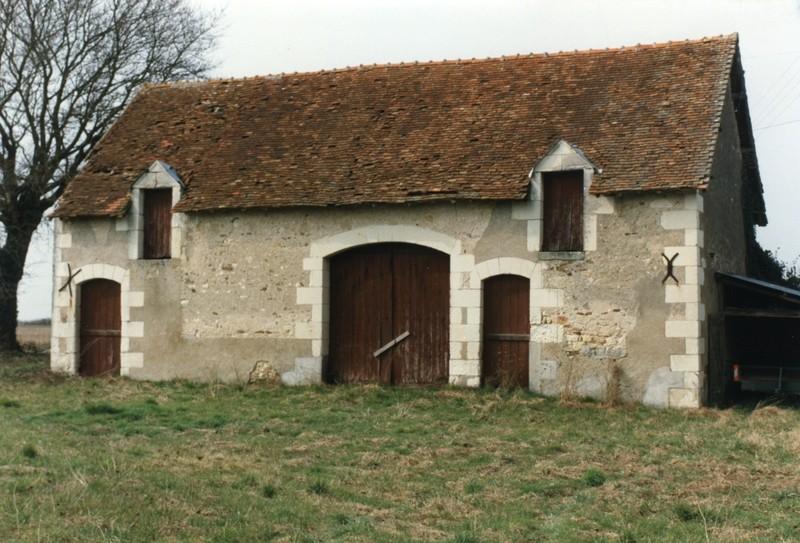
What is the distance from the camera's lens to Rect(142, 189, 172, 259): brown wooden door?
17906 millimetres

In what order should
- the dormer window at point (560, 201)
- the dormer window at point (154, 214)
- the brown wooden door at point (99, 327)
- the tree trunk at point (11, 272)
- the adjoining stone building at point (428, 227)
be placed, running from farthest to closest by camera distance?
the tree trunk at point (11, 272), the brown wooden door at point (99, 327), the dormer window at point (154, 214), the dormer window at point (560, 201), the adjoining stone building at point (428, 227)

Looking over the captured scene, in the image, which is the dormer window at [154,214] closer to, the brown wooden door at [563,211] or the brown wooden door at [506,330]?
the brown wooden door at [506,330]

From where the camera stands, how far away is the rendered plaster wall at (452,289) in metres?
14.8

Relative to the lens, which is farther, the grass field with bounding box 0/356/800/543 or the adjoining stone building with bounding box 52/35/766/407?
the adjoining stone building with bounding box 52/35/766/407

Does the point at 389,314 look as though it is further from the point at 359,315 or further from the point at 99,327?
the point at 99,327

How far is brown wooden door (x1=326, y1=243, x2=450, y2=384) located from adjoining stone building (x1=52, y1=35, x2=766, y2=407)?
0.11 feet

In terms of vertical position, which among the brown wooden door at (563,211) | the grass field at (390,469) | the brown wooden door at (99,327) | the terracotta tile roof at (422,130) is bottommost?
the grass field at (390,469)

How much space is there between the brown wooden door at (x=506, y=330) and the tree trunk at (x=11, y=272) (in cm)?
1299

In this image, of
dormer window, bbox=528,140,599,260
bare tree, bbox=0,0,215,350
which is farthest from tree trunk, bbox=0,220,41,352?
dormer window, bbox=528,140,599,260

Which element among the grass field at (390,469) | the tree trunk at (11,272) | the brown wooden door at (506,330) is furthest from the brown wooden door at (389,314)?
the tree trunk at (11,272)

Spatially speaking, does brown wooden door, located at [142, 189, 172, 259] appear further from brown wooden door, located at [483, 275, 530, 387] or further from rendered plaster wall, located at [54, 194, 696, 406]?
brown wooden door, located at [483, 275, 530, 387]

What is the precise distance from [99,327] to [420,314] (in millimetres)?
6252

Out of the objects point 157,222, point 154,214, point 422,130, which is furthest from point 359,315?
point 154,214

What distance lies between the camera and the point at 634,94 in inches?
650
